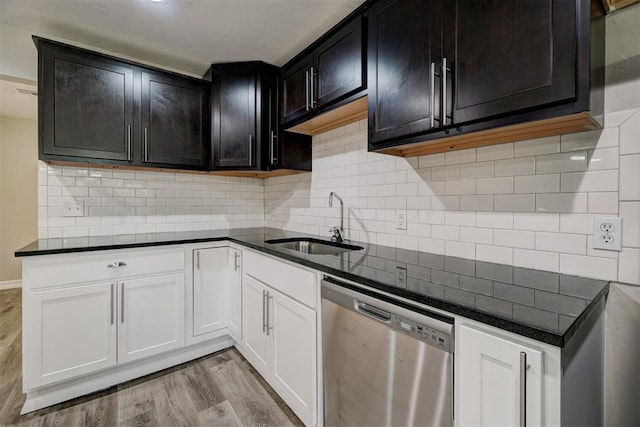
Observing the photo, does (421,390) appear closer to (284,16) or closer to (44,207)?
(284,16)

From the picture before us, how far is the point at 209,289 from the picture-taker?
91.8 inches

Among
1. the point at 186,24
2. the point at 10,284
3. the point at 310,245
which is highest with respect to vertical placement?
the point at 186,24

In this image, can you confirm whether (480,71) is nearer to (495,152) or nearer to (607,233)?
(495,152)

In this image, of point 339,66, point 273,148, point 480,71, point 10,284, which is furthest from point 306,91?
point 10,284

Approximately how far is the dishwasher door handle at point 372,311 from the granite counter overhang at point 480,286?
90 millimetres

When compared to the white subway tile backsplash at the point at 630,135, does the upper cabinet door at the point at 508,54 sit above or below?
above

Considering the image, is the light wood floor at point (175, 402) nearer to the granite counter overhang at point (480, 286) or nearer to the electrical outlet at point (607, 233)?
the granite counter overhang at point (480, 286)

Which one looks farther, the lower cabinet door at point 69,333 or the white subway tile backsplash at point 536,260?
the lower cabinet door at point 69,333

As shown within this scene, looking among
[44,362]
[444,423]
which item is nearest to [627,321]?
[444,423]

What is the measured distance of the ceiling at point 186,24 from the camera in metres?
1.78

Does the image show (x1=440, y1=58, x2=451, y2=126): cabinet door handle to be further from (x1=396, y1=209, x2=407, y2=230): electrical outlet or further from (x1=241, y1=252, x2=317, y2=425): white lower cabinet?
(x1=241, y1=252, x2=317, y2=425): white lower cabinet

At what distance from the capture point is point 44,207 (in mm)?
2186

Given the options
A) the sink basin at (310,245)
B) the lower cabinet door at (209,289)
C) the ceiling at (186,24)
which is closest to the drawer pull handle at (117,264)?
the lower cabinet door at (209,289)

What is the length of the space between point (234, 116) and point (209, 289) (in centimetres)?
140
